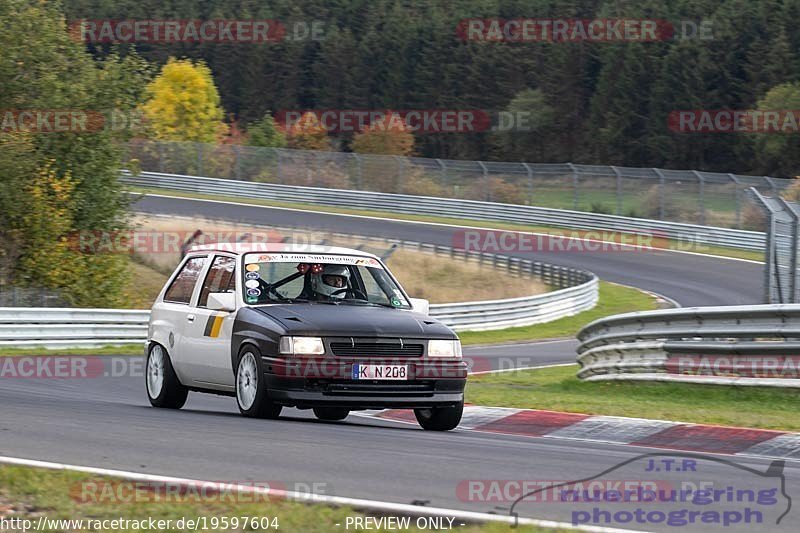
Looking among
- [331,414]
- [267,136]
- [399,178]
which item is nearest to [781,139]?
[399,178]

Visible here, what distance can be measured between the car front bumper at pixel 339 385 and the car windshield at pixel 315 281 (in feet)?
3.67

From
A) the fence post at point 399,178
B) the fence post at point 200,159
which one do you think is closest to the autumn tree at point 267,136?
the fence post at point 200,159

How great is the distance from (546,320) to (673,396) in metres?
19.6

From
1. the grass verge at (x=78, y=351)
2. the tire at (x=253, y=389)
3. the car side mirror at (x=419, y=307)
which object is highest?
the car side mirror at (x=419, y=307)

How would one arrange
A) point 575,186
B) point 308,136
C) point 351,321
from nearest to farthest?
point 351,321
point 575,186
point 308,136

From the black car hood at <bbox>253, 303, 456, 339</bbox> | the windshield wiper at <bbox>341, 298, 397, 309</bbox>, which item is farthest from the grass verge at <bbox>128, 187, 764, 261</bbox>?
the black car hood at <bbox>253, 303, 456, 339</bbox>

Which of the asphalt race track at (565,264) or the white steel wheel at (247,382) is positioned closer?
the white steel wheel at (247,382)

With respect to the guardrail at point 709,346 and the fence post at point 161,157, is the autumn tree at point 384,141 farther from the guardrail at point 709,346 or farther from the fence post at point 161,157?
the guardrail at point 709,346

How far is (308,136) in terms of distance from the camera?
80.1 metres

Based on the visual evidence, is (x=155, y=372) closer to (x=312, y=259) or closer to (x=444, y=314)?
(x=312, y=259)

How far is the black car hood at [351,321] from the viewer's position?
10180 mm

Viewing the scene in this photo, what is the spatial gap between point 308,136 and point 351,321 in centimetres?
7045

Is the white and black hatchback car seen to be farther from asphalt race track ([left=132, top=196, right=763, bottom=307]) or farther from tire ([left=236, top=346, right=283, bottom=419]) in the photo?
asphalt race track ([left=132, top=196, right=763, bottom=307])

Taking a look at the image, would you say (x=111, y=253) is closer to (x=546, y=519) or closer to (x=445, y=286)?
(x=445, y=286)
